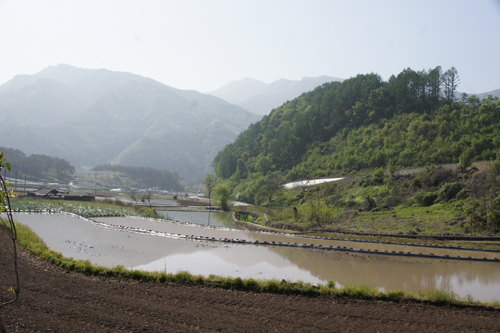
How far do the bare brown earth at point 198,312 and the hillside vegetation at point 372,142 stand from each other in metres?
21.2

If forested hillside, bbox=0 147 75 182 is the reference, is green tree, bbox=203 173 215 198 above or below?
below

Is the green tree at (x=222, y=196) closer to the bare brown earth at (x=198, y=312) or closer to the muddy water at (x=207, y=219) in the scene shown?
the muddy water at (x=207, y=219)

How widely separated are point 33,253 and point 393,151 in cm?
5484

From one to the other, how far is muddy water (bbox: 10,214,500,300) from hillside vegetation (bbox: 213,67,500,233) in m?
13.8

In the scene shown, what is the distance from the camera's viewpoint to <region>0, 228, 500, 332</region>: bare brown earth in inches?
342

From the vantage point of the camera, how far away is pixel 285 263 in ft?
58.9

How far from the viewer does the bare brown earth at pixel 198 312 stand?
28.5ft

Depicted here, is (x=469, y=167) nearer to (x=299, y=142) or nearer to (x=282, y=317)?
(x=282, y=317)

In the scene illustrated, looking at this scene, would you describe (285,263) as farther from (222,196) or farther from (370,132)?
(370,132)

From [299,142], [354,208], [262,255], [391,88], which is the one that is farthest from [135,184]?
[262,255]

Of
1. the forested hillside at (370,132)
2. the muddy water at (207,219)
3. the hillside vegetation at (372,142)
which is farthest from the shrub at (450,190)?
the muddy water at (207,219)

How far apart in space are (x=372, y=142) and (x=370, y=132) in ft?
22.0

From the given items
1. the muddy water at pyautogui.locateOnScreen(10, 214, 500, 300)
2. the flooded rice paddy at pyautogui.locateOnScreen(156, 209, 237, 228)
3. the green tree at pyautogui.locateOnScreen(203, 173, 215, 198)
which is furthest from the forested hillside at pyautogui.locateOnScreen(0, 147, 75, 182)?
the muddy water at pyautogui.locateOnScreen(10, 214, 500, 300)

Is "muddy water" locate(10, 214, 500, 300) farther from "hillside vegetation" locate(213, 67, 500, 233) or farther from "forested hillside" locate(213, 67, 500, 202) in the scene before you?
"forested hillside" locate(213, 67, 500, 202)
